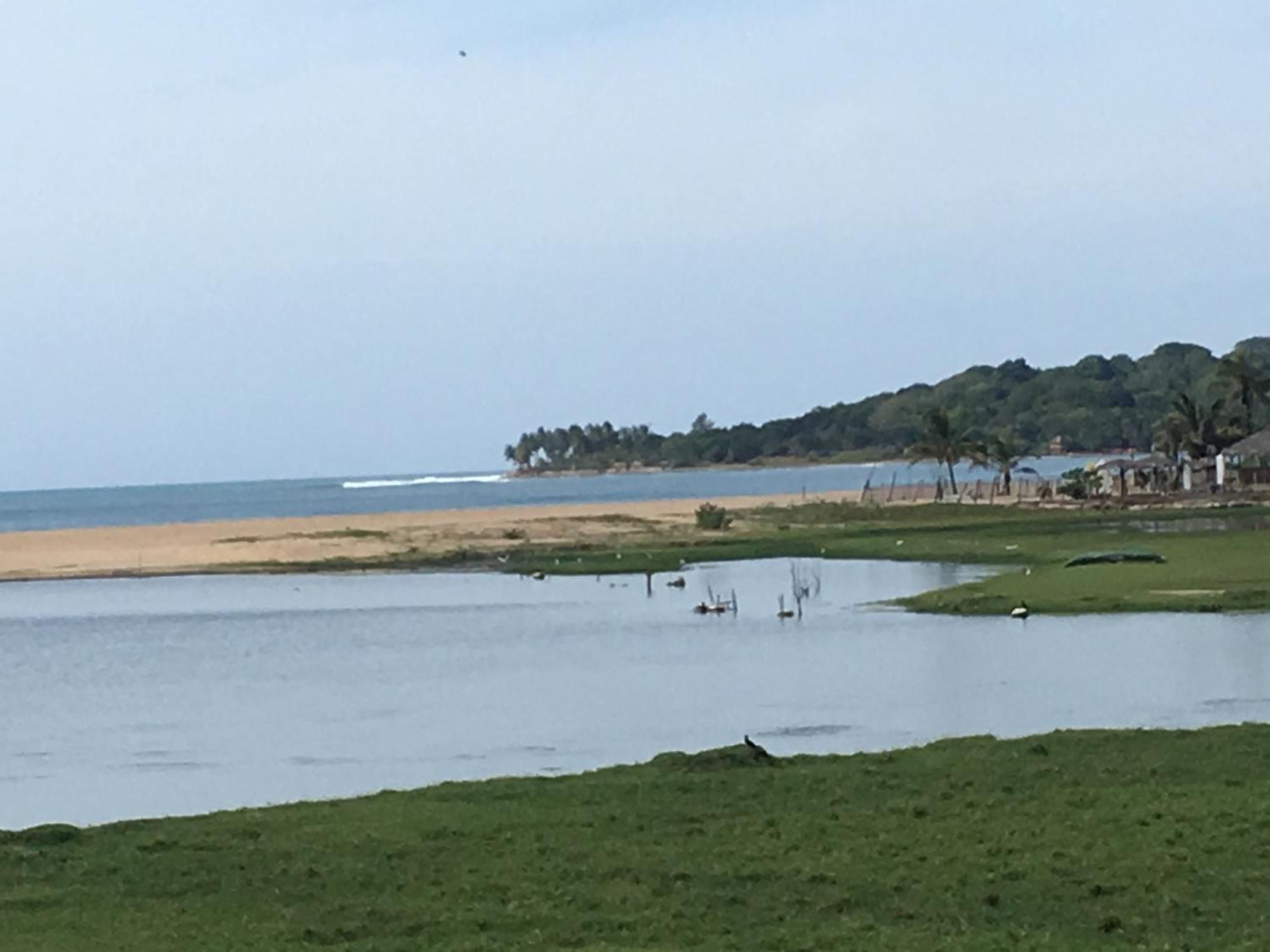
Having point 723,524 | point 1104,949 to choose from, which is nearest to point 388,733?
point 1104,949

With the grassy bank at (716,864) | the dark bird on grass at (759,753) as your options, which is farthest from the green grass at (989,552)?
the grassy bank at (716,864)

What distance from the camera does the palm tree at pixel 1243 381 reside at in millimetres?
95438

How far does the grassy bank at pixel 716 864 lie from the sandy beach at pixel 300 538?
187 feet

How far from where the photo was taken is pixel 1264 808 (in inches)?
631

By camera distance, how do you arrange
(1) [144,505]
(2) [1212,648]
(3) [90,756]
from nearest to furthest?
(3) [90,756], (2) [1212,648], (1) [144,505]

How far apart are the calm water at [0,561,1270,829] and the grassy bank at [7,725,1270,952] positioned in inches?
229

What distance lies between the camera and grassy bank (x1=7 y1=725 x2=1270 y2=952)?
13148 millimetres

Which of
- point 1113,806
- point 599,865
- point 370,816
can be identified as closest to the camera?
point 599,865

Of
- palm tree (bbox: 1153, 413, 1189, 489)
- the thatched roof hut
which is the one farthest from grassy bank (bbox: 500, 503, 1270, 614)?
palm tree (bbox: 1153, 413, 1189, 489)

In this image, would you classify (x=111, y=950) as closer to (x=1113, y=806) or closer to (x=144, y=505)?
(x=1113, y=806)

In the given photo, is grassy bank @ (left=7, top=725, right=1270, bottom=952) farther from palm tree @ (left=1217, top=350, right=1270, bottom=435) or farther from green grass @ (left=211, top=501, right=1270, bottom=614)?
palm tree @ (left=1217, top=350, right=1270, bottom=435)

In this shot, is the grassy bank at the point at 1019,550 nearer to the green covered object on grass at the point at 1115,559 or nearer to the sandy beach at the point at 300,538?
the green covered object on grass at the point at 1115,559

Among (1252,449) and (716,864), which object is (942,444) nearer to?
(1252,449)

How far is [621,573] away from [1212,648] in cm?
3152
